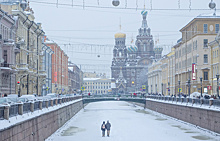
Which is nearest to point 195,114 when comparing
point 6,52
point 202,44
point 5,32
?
point 6,52

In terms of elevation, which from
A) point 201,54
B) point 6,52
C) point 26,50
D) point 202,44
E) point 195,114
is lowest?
point 195,114

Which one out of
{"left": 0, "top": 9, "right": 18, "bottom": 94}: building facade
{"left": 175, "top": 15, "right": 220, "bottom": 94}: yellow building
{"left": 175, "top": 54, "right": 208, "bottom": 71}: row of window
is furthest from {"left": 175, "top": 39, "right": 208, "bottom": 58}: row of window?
{"left": 0, "top": 9, "right": 18, "bottom": 94}: building facade

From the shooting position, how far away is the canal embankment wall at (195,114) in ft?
128

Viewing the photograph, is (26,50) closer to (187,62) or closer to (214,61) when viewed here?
(214,61)

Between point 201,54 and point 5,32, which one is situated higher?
point 5,32

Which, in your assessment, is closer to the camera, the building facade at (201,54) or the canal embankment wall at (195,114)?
the canal embankment wall at (195,114)

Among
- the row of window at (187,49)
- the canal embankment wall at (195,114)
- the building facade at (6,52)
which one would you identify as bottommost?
the canal embankment wall at (195,114)

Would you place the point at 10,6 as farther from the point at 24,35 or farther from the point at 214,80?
the point at 214,80

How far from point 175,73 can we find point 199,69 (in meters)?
27.3

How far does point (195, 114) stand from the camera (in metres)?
47.4

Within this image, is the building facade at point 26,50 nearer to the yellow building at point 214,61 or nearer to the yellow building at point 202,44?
the yellow building at point 202,44

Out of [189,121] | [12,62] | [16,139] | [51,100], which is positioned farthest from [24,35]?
[16,139]

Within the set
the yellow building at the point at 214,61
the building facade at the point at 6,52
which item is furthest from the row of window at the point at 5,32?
the yellow building at the point at 214,61

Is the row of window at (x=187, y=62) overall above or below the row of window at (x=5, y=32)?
below
